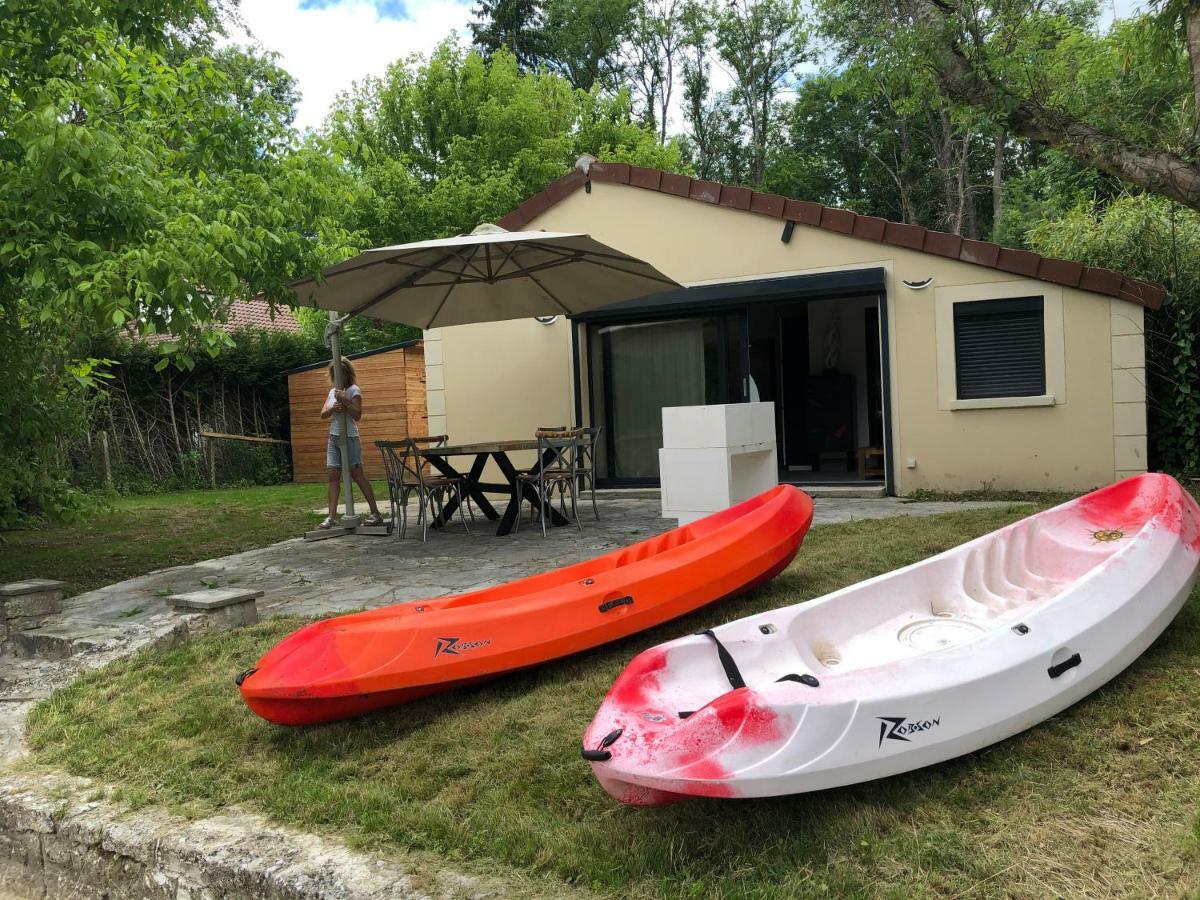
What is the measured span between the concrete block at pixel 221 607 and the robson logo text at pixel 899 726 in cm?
359

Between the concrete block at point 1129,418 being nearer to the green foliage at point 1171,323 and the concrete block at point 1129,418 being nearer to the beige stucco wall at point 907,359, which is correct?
the beige stucco wall at point 907,359

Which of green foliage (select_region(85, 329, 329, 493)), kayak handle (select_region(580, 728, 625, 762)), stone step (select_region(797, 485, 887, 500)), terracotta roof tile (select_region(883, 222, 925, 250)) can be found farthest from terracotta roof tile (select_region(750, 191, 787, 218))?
green foliage (select_region(85, 329, 329, 493))

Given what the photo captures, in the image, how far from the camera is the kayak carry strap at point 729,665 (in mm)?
2793

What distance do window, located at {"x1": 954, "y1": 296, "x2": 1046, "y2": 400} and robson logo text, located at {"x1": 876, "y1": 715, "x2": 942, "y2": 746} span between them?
6.68m

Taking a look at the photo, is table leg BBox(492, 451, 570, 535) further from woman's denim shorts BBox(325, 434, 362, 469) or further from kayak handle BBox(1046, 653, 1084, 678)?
kayak handle BBox(1046, 653, 1084, 678)

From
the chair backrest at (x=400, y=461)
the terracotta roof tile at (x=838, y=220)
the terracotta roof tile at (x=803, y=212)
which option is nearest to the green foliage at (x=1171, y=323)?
the terracotta roof tile at (x=838, y=220)

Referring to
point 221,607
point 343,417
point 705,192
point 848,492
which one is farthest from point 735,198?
point 221,607

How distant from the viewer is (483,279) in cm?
739

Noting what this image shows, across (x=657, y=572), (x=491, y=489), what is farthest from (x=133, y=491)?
(x=657, y=572)

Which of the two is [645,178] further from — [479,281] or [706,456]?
[706,456]

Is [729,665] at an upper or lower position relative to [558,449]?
lower

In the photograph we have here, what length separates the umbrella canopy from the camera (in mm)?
6391

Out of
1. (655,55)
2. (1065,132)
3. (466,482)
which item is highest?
(655,55)

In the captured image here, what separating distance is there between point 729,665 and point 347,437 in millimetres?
5636
